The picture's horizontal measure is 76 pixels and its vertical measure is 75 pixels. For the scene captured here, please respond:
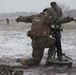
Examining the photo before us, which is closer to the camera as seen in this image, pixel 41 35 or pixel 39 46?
pixel 41 35

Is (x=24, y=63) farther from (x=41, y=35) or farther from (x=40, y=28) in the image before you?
(x=40, y=28)

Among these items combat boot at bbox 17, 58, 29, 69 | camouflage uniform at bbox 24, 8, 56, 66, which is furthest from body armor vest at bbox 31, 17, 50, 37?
combat boot at bbox 17, 58, 29, 69

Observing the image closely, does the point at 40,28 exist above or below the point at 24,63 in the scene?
above

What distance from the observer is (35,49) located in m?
10.4

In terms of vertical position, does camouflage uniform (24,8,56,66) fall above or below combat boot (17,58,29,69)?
above

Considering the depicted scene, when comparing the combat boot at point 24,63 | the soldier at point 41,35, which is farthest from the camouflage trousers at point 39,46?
the combat boot at point 24,63

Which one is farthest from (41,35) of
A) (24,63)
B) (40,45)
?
(24,63)

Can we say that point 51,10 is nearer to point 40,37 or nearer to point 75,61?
point 40,37

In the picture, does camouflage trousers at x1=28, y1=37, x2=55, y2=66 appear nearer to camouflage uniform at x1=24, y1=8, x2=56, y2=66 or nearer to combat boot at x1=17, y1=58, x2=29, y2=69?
camouflage uniform at x1=24, y1=8, x2=56, y2=66

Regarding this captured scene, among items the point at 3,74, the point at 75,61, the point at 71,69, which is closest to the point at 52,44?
the point at 71,69

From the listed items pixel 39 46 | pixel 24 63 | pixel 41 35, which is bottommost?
pixel 24 63

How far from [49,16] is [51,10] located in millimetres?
174

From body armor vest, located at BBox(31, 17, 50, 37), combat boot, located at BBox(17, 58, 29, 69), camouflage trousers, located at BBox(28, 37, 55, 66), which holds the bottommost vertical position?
combat boot, located at BBox(17, 58, 29, 69)

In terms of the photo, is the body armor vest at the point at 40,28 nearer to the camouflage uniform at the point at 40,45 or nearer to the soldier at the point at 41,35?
the soldier at the point at 41,35
